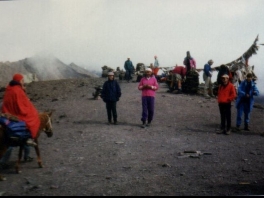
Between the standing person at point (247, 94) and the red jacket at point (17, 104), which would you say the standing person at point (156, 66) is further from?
the red jacket at point (17, 104)

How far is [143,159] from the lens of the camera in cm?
737

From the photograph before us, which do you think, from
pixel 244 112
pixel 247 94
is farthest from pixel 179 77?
pixel 247 94

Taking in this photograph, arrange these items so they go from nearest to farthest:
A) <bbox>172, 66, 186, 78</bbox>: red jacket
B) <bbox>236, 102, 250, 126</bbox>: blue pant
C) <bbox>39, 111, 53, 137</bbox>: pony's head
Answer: <bbox>39, 111, 53, 137</bbox>: pony's head
<bbox>236, 102, 250, 126</bbox>: blue pant
<bbox>172, 66, 186, 78</bbox>: red jacket

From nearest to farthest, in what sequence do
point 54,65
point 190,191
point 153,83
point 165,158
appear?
point 190,191
point 165,158
point 153,83
point 54,65

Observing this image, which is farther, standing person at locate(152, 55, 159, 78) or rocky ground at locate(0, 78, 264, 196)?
standing person at locate(152, 55, 159, 78)

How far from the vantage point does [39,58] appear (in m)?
61.5

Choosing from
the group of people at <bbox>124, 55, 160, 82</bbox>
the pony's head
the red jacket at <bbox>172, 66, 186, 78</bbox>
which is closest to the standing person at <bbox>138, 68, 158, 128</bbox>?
the pony's head

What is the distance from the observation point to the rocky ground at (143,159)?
18.3 ft

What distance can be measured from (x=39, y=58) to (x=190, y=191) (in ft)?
195

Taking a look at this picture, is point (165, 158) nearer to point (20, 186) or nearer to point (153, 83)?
point (20, 186)

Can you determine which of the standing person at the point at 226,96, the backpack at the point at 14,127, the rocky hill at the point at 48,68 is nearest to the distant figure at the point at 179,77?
the standing person at the point at 226,96

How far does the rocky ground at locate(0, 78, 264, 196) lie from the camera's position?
5.57 meters

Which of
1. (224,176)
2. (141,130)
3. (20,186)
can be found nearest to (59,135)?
(141,130)

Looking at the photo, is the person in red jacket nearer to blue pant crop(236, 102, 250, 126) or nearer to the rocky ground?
the rocky ground
